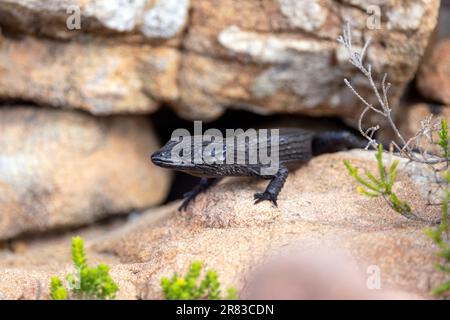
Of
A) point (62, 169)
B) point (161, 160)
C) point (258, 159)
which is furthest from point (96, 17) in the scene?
point (258, 159)

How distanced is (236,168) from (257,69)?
151 centimetres

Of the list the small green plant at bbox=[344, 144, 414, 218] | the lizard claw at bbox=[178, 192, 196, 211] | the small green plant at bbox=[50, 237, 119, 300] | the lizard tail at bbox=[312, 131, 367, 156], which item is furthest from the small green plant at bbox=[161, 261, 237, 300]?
the lizard tail at bbox=[312, 131, 367, 156]

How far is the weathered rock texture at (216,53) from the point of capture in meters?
5.84

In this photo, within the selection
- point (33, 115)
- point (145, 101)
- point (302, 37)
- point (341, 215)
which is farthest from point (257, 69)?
point (33, 115)

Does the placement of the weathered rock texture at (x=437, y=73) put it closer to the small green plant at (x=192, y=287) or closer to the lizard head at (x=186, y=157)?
the lizard head at (x=186, y=157)

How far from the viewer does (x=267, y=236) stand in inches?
169

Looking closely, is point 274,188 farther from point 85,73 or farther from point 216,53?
point 85,73

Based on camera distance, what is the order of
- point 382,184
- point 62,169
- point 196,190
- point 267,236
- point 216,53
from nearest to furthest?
point 382,184
point 267,236
point 196,190
point 216,53
point 62,169

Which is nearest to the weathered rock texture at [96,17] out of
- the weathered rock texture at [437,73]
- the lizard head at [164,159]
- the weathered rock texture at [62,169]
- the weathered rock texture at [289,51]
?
the weathered rock texture at [289,51]

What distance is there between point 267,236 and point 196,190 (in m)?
1.55

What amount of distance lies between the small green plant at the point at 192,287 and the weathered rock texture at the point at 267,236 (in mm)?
249

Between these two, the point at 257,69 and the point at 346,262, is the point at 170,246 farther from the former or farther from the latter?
the point at 257,69

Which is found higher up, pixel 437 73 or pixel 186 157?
pixel 437 73
